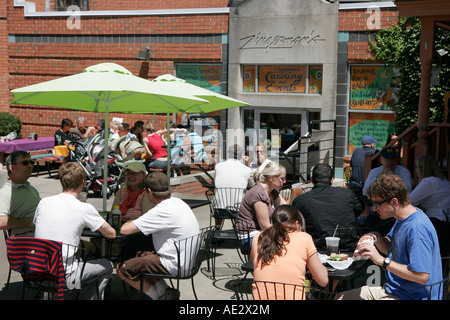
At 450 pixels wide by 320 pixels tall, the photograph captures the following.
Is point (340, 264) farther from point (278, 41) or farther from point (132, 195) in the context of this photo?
point (278, 41)

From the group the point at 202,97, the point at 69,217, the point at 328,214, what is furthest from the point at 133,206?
the point at 202,97

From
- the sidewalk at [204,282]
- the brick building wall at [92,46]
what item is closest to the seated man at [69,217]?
the sidewalk at [204,282]

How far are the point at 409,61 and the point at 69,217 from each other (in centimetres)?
971

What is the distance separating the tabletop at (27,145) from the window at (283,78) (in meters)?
5.47

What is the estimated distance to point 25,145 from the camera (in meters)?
14.7

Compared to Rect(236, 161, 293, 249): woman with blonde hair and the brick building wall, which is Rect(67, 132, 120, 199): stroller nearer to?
the brick building wall

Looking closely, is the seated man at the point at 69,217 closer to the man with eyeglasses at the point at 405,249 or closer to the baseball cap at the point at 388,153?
the man with eyeglasses at the point at 405,249

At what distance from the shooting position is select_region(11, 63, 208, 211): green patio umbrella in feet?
20.9

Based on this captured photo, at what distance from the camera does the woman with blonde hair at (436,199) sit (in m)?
6.53

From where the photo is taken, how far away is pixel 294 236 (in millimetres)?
4375

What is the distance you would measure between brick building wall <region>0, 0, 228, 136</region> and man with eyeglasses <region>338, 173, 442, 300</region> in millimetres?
11808

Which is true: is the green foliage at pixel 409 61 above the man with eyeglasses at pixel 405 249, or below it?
above

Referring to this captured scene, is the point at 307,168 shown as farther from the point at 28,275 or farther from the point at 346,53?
the point at 28,275

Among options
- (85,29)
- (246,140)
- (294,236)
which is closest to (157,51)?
(85,29)
